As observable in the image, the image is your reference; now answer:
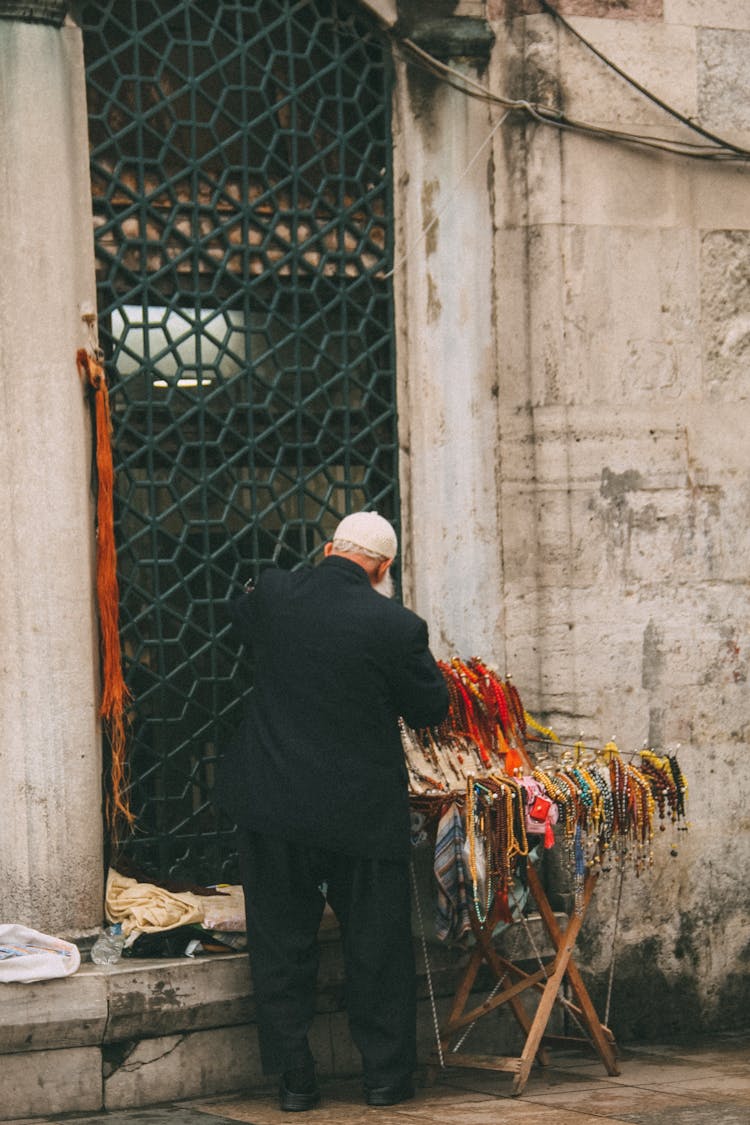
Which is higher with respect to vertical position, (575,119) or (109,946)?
(575,119)

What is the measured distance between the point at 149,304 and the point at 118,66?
2.61ft

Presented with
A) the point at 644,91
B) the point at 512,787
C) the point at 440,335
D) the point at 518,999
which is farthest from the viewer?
the point at 644,91

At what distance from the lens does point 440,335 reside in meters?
6.63

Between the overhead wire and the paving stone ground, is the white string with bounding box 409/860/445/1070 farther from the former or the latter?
the overhead wire

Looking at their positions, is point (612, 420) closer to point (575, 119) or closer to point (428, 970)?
point (575, 119)

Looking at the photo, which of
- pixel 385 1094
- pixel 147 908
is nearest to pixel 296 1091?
pixel 385 1094

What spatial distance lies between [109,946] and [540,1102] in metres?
1.44

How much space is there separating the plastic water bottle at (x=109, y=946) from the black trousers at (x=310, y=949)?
1.58 ft

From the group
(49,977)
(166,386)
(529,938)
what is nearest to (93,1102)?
(49,977)

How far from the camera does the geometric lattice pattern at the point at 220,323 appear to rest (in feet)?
20.3

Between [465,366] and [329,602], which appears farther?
[465,366]

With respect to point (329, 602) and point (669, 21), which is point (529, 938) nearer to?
point (329, 602)

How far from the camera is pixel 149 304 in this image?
6234 mm

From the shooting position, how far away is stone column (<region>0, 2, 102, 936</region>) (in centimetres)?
586
